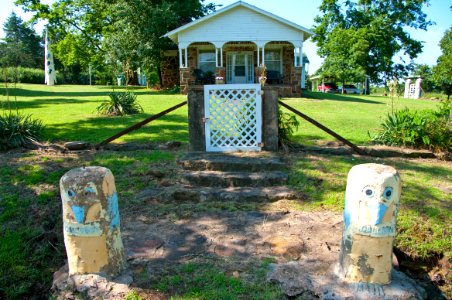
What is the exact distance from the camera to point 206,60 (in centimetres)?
2178

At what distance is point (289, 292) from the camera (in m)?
3.22

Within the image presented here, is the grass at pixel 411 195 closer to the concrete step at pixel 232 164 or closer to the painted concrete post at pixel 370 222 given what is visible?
the concrete step at pixel 232 164

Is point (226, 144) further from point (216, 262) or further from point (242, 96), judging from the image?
point (216, 262)

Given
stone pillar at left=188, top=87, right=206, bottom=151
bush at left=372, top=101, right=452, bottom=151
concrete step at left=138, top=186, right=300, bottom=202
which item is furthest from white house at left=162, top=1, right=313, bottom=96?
concrete step at left=138, top=186, right=300, bottom=202

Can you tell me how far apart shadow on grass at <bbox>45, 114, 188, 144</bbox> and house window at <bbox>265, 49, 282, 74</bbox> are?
12.0m

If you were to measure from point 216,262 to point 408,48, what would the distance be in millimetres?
40092

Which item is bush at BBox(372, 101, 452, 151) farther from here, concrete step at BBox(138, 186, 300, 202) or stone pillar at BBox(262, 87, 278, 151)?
Answer: concrete step at BBox(138, 186, 300, 202)

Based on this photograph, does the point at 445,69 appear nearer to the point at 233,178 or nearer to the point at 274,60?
the point at 274,60

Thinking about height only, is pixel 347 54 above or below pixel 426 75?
above

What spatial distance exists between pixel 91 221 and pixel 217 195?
7.58 ft

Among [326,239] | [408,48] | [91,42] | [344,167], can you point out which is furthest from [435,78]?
[326,239]

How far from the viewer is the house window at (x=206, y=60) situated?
854 inches

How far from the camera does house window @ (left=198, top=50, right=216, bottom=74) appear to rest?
21703mm

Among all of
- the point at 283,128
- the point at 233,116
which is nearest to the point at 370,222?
the point at 233,116
